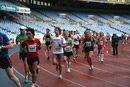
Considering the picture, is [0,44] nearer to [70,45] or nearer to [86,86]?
[86,86]

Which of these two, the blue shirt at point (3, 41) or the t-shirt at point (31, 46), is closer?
the blue shirt at point (3, 41)

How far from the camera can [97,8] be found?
60562 millimetres

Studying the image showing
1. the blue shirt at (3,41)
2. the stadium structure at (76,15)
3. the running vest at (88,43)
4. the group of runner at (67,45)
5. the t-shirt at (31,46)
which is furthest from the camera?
the stadium structure at (76,15)

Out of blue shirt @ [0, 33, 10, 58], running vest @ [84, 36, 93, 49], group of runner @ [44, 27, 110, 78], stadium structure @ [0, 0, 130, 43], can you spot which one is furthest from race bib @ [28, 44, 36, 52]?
stadium structure @ [0, 0, 130, 43]

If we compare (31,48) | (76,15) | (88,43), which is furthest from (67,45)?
(76,15)

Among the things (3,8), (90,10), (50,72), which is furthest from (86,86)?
(90,10)

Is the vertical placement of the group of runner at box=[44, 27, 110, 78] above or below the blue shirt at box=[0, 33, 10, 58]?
below

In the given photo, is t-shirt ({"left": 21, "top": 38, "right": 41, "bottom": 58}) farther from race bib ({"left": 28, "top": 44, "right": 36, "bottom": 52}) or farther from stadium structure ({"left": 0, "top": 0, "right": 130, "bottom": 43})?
stadium structure ({"left": 0, "top": 0, "right": 130, "bottom": 43})

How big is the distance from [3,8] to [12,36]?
8202 mm

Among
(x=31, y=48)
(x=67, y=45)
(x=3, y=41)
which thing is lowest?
(x=67, y=45)

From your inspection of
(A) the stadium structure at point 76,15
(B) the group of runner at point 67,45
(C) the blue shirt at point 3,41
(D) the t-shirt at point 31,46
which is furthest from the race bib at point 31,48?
(A) the stadium structure at point 76,15

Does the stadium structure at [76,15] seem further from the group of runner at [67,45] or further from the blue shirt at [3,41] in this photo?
the blue shirt at [3,41]

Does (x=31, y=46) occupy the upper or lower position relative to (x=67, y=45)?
upper

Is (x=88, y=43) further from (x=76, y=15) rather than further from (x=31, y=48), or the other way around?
(x=76, y=15)
